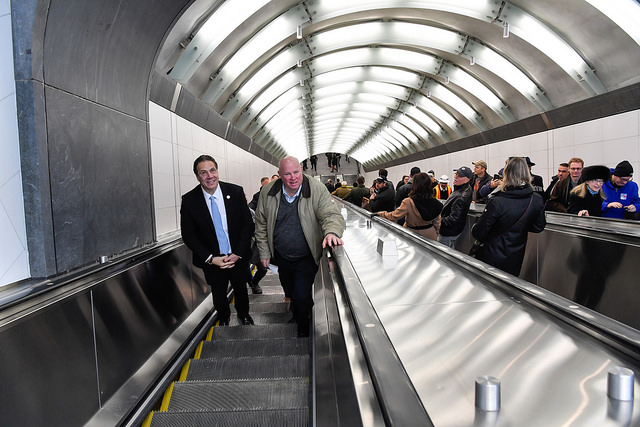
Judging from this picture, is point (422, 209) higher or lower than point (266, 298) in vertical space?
higher

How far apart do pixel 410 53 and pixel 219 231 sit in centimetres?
983

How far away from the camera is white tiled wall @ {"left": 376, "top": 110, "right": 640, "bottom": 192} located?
8.12 m

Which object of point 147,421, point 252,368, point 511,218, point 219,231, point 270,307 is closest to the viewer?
point 147,421

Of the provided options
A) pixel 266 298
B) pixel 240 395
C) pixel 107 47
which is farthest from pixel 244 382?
pixel 266 298

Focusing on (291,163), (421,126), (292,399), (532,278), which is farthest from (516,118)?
(292,399)

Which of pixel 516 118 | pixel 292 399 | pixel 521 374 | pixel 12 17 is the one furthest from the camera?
pixel 516 118

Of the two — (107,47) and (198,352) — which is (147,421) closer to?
(198,352)

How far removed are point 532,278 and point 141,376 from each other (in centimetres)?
476

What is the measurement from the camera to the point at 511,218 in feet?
12.1

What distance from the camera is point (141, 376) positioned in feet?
10.5

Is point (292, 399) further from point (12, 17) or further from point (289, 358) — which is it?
point (12, 17)

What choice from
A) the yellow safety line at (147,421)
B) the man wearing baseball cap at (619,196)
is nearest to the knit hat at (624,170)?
the man wearing baseball cap at (619,196)

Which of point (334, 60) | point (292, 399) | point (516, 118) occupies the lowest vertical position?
point (292, 399)

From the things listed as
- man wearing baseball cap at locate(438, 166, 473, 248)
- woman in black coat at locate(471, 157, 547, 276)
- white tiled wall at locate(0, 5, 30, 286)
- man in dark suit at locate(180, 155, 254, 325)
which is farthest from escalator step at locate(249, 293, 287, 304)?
white tiled wall at locate(0, 5, 30, 286)
